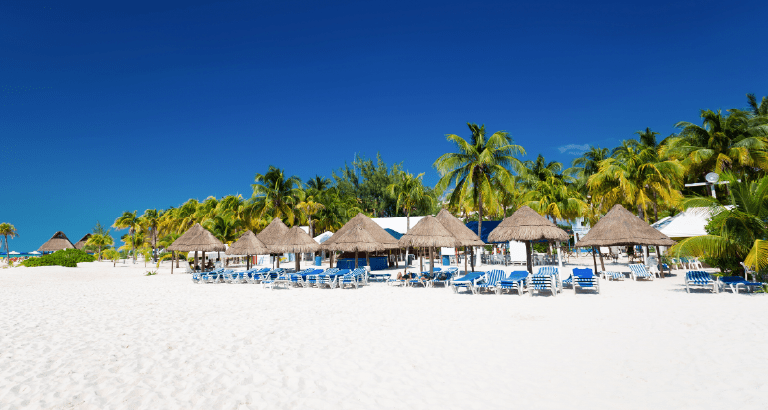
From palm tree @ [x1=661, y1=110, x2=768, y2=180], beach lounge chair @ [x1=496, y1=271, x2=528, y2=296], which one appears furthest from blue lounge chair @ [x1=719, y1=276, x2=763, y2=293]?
palm tree @ [x1=661, y1=110, x2=768, y2=180]

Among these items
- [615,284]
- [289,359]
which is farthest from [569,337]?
[615,284]

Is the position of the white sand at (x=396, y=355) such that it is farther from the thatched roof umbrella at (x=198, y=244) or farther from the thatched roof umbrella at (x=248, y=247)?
the thatched roof umbrella at (x=198, y=244)

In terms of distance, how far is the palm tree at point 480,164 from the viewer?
78.0ft

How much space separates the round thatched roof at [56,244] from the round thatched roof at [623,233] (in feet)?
219

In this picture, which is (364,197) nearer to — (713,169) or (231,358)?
(713,169)

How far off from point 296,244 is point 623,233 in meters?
14.6

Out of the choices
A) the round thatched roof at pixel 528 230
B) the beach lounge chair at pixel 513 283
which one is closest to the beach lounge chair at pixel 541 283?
the beach lounge chair at pixel 513 283

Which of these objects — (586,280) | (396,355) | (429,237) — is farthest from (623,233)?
(396,355)

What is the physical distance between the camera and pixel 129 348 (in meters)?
6.43

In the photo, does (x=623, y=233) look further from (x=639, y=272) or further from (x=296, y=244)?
(x=296, y=244)

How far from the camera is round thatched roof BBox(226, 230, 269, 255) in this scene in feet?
67.2

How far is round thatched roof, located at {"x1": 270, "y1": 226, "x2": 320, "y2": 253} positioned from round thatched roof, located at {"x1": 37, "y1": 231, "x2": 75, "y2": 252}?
53.4m

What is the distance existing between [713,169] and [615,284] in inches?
578

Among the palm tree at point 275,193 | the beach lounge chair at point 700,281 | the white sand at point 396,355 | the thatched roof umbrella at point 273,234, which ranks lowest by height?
the white sand at point 396,355
